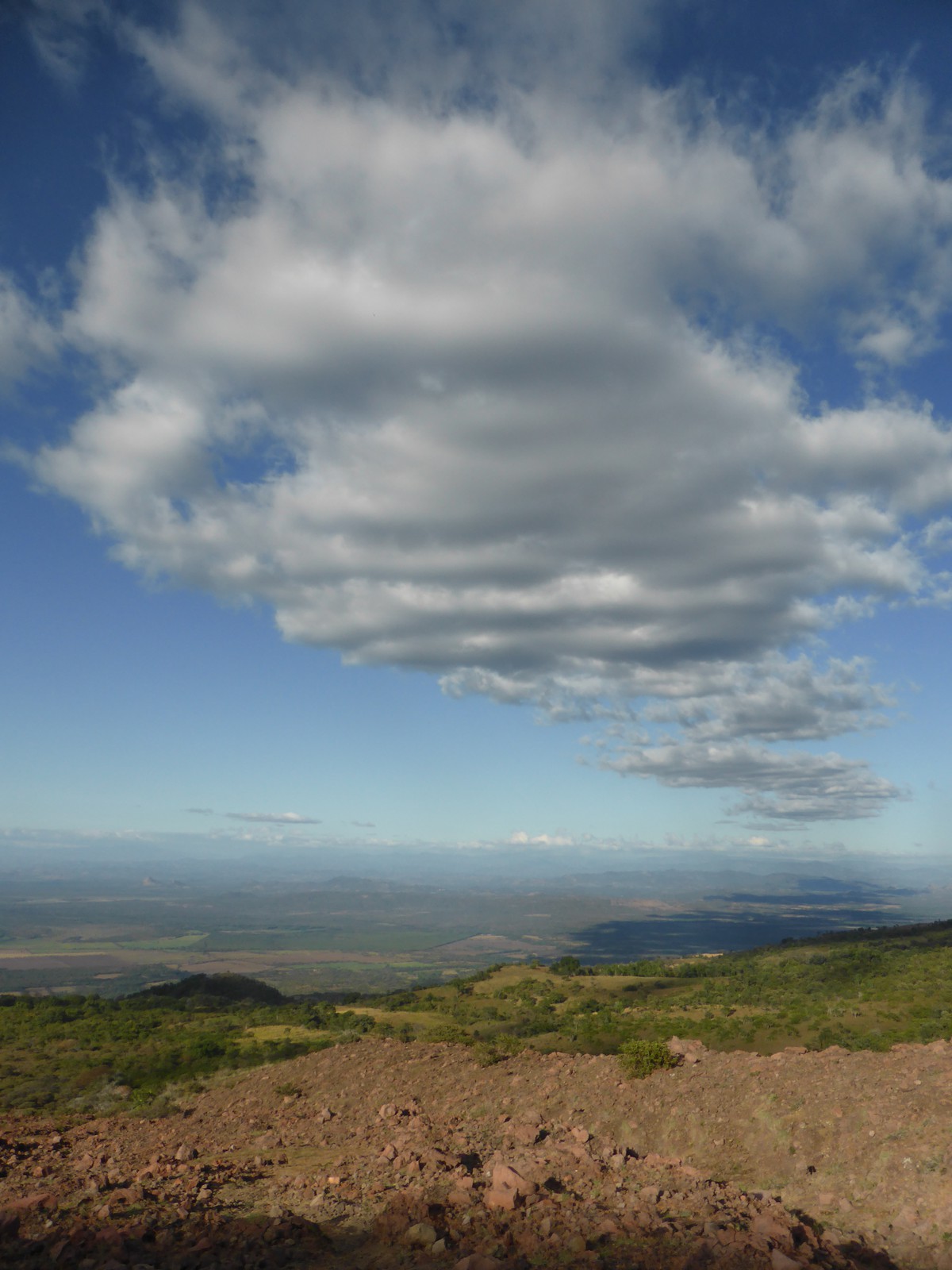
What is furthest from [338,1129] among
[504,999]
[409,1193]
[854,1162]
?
[504,999]

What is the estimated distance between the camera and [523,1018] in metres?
40.3

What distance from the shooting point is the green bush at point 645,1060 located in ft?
72.5

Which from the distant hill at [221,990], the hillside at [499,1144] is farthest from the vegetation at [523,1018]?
the distant hill at [221,990]

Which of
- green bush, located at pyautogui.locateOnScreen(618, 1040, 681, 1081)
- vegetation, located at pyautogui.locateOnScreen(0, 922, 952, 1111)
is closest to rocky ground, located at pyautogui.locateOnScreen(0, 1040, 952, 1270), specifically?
green bush, located at pyautogui.locateOnScreen(618, 1040, 681, 1081)

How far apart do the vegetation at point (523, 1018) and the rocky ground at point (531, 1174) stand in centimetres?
414

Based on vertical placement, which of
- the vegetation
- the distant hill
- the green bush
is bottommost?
the distant hill

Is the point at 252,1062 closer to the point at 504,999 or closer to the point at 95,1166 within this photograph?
the point at 95,1166

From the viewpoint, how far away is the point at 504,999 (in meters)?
48.8

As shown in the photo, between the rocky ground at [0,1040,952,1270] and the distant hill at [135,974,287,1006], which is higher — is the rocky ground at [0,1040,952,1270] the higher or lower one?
the higher one

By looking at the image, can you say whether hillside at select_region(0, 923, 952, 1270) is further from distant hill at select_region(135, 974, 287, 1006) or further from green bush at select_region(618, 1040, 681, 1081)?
distant hill at select_region(135, 974, 287, 1006)

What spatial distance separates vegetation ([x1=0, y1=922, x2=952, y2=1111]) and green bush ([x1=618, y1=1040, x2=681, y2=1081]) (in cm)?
6

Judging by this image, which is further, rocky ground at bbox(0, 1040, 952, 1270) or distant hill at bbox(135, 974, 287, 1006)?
distant hill at bbox(135, 974, 287, 1006)

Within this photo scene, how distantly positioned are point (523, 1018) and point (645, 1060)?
2019cm

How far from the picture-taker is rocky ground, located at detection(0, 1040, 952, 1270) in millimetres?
11289
